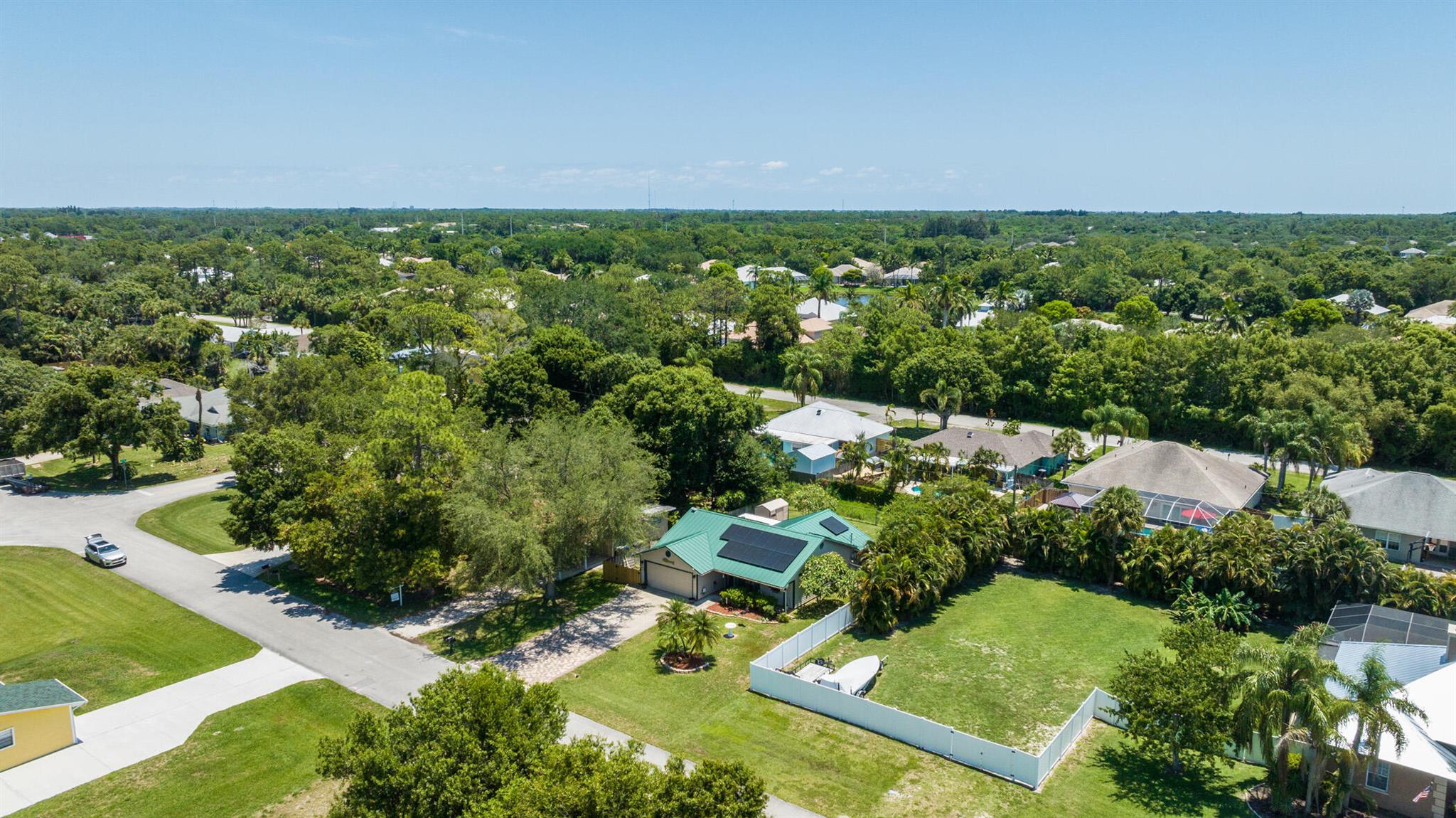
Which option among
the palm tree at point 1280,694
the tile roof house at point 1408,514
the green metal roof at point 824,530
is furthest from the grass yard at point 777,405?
the palm tree at point 1280,694

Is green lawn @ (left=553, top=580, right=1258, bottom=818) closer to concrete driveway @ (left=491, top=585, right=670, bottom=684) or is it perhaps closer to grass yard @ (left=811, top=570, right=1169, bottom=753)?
concrete driveway @ (left=491, top=585, right=670, bottom=684)

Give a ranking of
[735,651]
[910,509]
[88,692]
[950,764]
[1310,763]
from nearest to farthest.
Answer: [1310,763] → [950,764] → [88,692] → [735,651] → [910,509]

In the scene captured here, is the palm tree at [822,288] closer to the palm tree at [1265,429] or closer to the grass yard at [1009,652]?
the palm tree at [1265,429]

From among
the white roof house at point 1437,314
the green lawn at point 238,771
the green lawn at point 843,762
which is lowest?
the green lawn at point 238,771

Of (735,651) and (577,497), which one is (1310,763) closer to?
(735,651)

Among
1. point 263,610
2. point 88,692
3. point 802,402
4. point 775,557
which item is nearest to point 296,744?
point 88,692

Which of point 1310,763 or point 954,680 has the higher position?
point 1310,763
